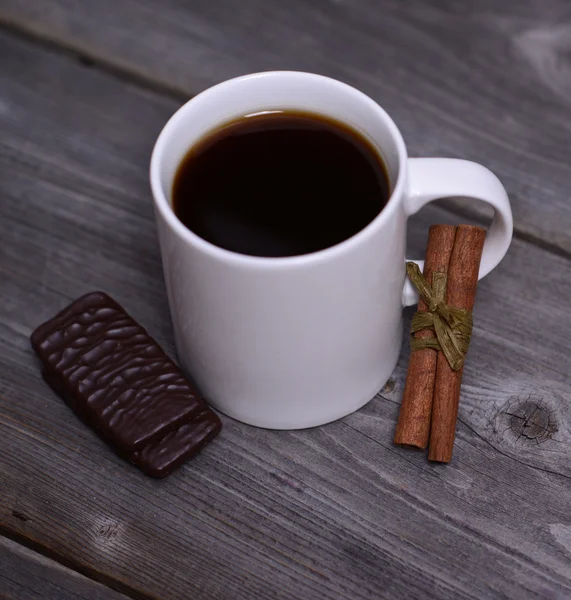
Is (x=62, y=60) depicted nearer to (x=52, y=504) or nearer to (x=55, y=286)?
(x=55, y=286)

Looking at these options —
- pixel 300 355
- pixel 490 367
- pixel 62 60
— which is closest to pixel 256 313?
pixel 300 355

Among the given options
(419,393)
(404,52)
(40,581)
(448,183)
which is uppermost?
(448,183)

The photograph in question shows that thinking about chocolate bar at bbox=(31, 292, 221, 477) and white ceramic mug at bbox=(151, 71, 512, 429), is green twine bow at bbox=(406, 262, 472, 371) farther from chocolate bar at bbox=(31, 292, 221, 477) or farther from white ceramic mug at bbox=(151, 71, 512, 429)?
chocolate bar at bbox=(31, 292, 221, 477)

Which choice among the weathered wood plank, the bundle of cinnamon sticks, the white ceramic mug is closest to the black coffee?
the white ceramic mug

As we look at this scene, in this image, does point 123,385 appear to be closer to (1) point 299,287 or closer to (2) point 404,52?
(1) point 299,287

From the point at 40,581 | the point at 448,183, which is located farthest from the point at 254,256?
the point at 40,581

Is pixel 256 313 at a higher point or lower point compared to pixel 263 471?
higher

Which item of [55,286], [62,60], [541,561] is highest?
[62,60]
